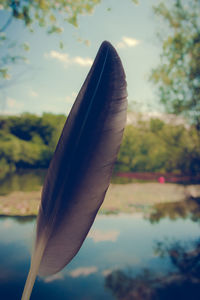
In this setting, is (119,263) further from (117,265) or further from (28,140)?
(28,140)

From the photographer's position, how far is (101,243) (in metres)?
3.56

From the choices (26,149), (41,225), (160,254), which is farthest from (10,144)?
(41,225)

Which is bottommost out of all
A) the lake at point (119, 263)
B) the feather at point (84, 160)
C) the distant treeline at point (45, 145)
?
the distant treeline at point (45, 145)

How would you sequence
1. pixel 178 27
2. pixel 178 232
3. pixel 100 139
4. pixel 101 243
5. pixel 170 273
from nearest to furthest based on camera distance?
pixel 100 139 → pixel 170 273 → pixel 101 243 → pixel 178 232 → pixel 178 27

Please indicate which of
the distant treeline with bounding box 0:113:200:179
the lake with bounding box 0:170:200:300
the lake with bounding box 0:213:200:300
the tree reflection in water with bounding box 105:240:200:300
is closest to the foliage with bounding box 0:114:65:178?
the distant treeline with bounding box 0:113:200:179

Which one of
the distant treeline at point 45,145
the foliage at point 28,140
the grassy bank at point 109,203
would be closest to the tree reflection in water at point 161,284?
the grassy bank at point 109,203

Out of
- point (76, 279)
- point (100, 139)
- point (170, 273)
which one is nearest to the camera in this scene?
point (100, 139)

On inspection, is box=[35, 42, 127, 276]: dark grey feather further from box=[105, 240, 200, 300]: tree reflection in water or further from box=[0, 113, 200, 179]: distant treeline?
box=[0, 113, 200, 179]: distant treeline

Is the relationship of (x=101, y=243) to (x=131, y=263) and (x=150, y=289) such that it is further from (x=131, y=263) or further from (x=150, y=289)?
(x=150, y=289)

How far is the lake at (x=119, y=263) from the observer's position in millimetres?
2236

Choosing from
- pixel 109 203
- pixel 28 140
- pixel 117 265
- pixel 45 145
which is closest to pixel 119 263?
pixel 117 265

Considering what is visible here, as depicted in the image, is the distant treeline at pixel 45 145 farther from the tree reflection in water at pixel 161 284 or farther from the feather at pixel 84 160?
the feather at pixel 84 160

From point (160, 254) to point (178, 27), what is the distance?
4.44m

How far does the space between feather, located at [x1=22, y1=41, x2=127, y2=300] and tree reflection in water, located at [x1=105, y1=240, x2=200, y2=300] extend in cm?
181
